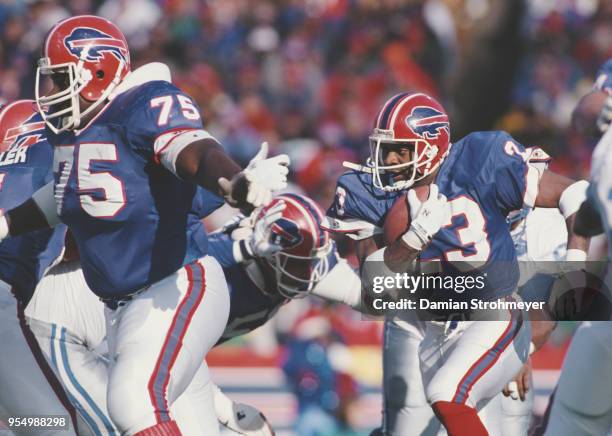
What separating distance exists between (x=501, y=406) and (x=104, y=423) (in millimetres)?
1661

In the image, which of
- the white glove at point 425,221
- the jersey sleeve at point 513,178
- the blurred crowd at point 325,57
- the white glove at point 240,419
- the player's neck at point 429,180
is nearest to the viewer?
the white glove at point 425,221

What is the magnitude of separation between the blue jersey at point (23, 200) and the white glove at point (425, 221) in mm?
1476

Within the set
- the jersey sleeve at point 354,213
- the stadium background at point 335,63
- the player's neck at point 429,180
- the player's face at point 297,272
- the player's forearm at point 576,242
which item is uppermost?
the player's neck at point 429,180

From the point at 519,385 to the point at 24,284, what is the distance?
2.03 metres

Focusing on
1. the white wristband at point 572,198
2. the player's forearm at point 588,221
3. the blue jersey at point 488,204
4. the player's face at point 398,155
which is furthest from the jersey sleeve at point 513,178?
the player's forearm at point 588,221

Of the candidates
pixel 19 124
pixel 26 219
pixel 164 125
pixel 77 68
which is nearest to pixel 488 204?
pixel 164 125

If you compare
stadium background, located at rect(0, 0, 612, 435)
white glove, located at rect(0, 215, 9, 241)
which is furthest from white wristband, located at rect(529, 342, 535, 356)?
stadium background, located at rect(0, 0, 612, 435)

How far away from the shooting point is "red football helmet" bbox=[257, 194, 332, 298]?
4301mm

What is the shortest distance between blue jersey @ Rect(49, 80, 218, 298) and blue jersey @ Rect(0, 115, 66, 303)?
32.3 inches

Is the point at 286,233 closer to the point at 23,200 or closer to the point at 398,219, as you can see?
the point at 398,219

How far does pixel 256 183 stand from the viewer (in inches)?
119

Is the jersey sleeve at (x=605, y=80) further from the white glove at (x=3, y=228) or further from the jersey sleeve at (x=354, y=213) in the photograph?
the white glove at (x=3, y=228)

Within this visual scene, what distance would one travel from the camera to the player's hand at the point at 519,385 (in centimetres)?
447

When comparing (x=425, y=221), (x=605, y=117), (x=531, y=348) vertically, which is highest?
(x=605, y=117)
